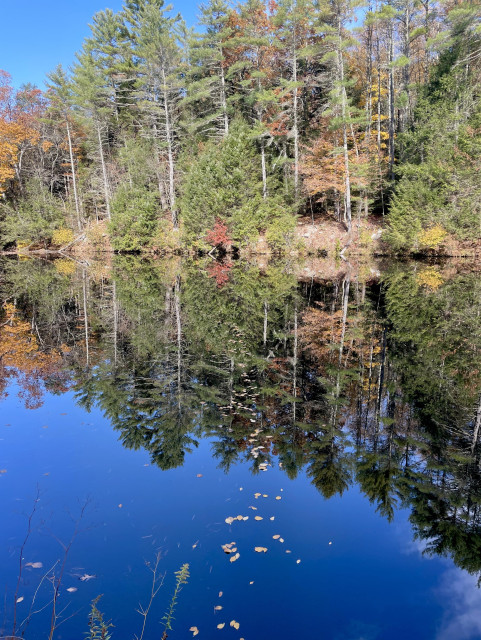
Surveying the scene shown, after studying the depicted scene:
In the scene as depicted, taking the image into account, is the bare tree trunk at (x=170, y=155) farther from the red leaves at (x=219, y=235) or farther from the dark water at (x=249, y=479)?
the dark water at (x=249, y=479)

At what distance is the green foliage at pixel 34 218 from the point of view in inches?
1555

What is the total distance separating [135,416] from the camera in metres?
6.80

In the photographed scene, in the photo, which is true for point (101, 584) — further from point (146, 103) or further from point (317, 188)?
point (146, 103)

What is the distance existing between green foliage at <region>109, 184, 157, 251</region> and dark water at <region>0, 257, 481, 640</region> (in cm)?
2445

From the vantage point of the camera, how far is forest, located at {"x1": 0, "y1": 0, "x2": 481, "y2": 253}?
82.5 feet

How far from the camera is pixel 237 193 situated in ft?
94.7

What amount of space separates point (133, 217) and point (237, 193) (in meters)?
11.1

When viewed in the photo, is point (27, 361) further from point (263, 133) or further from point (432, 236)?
point (263, 133)

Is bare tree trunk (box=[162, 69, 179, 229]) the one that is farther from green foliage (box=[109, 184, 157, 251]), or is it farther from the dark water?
the dark water

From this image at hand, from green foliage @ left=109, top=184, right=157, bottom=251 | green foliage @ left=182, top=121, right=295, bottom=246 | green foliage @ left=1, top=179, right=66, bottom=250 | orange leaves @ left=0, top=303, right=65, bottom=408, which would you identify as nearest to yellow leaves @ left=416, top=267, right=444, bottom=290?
green foliage @ left=182, top=121, right=295, bottom=246

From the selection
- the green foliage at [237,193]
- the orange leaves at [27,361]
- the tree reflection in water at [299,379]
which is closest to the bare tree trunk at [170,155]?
the green foliage at [237,193]

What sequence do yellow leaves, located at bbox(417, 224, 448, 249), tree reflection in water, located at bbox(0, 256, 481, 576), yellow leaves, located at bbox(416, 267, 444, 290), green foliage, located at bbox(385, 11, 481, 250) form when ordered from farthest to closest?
yellow leaves, located at bbox(417, 224, 448, 249)
green foliage, located at bbox(385, 11, 481, 250)
yellow leaves, located at bbox(416, 267, 444, 290)
tree reflection in water, located at bbox(0, 256, 481, 576)

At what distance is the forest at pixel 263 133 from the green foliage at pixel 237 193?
4.6 inches

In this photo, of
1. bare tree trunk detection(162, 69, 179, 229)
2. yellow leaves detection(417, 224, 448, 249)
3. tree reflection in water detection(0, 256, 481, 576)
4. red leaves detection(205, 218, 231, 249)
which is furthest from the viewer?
bare tree trunk detection(162, 69, 179, 229)
